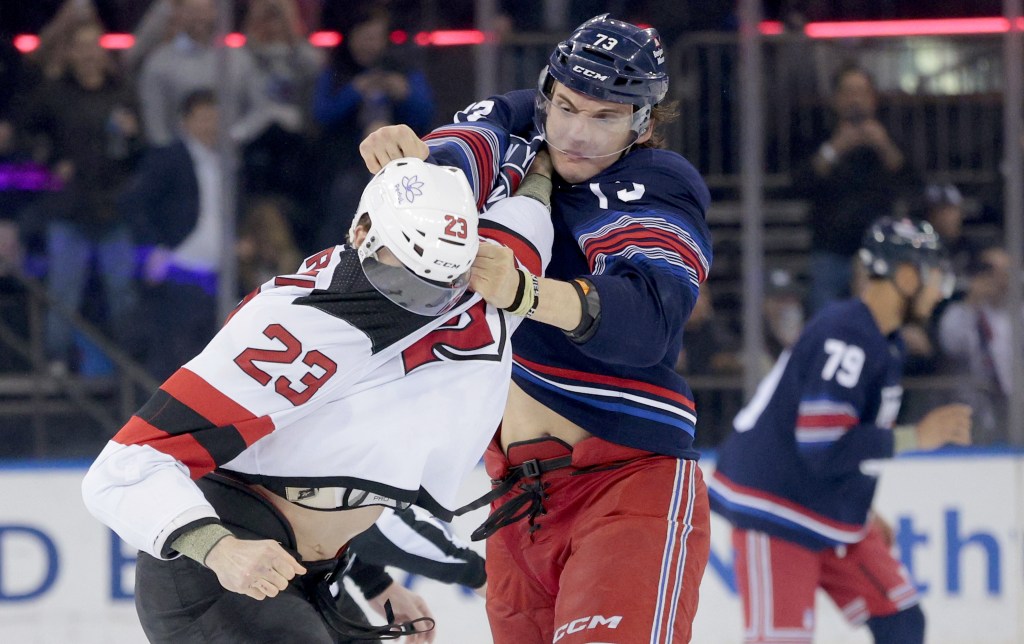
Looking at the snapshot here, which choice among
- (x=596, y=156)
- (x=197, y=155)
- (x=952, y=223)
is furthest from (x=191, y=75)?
(x=596, y=156)

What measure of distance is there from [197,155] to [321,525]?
354cm

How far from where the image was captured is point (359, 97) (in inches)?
228

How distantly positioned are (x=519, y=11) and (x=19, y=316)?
7.88 feet

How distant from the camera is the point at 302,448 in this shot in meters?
2.28

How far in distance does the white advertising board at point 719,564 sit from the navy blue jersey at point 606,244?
2740 mm

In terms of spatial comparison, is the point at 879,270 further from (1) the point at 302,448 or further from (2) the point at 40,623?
(2) the point at 40,623

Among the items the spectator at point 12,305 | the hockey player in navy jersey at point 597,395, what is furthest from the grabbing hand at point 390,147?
the spectator at point 12,305

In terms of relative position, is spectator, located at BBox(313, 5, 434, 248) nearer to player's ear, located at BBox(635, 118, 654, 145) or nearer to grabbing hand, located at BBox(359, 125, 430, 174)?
player's ear, located at BBox(635, 118, 654, 145)

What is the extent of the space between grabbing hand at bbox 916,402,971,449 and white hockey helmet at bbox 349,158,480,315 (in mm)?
2283

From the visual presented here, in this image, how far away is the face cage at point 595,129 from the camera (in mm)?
2643

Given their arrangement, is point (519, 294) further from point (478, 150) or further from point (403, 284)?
point (478, 150)

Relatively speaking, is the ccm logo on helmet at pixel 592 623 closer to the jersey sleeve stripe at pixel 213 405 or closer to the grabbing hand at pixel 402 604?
the grabbing hand at pixel 402 604

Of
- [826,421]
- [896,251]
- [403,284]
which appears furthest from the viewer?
[896,251]

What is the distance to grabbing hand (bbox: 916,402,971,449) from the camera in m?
4.09
